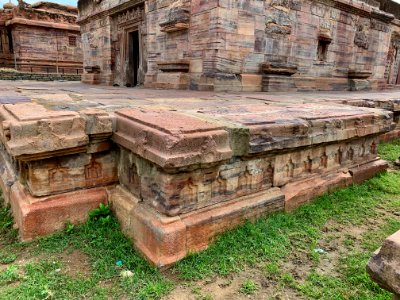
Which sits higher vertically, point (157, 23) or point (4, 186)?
point (157, 23)

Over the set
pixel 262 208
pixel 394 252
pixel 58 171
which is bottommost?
pixel 262 208

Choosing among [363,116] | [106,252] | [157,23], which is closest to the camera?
[106,252]

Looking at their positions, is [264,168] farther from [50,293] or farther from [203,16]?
[203,16]

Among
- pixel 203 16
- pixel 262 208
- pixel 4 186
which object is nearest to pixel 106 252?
pixel 262 208

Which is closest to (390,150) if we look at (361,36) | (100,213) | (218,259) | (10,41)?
(218,259)

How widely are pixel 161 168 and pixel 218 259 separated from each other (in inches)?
30.6

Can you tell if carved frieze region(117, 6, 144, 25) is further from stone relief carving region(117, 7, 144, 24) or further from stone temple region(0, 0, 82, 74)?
stone temple region(0, 0, 82, 74)

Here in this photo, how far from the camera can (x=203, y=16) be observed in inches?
247

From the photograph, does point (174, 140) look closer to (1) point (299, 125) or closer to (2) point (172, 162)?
(2) point (172, 162)

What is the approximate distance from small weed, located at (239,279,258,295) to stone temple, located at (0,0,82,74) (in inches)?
920

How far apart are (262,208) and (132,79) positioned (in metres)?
8.49

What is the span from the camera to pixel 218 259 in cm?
222

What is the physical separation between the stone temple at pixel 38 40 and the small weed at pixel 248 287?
76.7 feet

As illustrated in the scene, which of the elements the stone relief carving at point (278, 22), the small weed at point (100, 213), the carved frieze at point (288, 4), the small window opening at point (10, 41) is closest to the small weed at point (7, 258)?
the small weed at point (100, 213)
